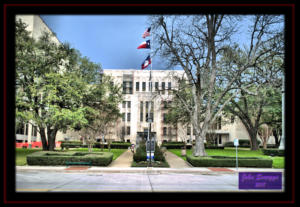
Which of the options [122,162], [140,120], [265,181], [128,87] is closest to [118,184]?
[265,181]

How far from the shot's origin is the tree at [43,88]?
25625mm

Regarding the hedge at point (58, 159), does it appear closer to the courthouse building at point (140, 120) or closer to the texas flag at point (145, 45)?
the texas flag at point (145, 45)

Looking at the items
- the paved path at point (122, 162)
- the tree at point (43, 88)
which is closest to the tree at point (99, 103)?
the tree at point (43, 88)

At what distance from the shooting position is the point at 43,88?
87.5 ft

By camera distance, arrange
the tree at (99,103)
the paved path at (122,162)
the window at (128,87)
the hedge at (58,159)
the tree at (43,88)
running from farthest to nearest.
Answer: the window at (128,87) < the tree at (99,103) < the tree at (43,88) < the paved path at (122,162) < the hedge at (58,159)

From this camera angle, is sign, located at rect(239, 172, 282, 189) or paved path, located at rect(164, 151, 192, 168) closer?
sign, located at rect(239, 172, 282, 189)

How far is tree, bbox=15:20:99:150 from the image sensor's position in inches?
1009

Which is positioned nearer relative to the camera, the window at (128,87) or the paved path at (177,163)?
the paved path at (177,163)

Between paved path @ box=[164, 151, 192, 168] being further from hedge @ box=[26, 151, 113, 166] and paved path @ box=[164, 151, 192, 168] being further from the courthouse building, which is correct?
the courthouse building

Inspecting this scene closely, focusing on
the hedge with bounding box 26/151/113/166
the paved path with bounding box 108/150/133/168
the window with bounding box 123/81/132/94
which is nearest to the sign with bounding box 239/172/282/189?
the hedge with bounding box 26/151/113/166

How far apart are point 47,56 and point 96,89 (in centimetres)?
722
